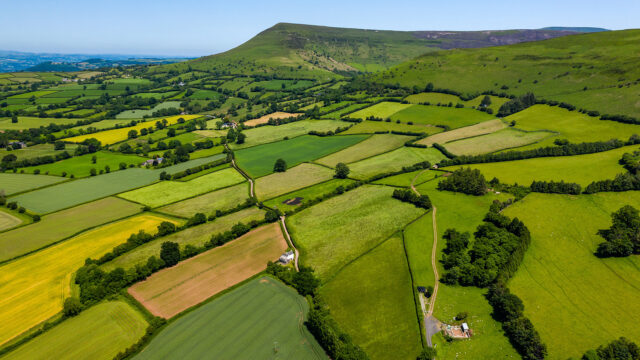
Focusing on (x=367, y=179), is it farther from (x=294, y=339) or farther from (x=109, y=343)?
(x=109, y=343)

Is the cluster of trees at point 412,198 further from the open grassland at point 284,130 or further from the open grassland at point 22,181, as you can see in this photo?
the open grassland at point 22,181

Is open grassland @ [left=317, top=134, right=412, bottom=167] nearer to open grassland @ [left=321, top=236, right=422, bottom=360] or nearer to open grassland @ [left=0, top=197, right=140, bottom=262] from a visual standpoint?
open grassland @ [left=321, top=236, right=422, bottom=360]

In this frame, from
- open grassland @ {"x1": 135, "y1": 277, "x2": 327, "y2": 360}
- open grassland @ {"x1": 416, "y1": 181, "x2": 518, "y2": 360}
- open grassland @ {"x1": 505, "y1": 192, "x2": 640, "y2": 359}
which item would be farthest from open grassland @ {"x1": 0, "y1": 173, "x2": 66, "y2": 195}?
open grassland @ {"x1": 505, "y1": 192, "x2": 640, "y2": 359}

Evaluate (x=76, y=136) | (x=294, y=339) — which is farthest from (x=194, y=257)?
(x=76, y=136)

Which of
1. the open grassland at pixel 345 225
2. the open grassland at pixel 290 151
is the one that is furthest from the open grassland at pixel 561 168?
the open grassland at pixel 290 151

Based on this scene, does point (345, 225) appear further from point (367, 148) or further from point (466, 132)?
point (466, 132)
